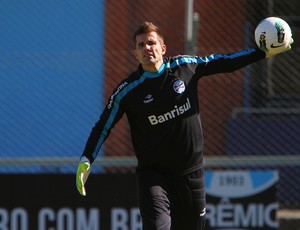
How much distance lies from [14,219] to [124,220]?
103 cm

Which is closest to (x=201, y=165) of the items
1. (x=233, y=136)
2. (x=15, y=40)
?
(x=233, y=136)

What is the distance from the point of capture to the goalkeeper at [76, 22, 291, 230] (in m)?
5.65

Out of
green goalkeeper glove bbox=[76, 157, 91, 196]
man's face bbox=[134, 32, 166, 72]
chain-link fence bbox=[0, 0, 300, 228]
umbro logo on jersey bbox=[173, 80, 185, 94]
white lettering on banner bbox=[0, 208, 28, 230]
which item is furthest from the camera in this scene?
chain-link fence bbox=[0, 0, 300, 228]

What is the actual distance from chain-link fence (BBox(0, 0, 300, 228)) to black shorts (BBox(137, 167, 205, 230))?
1.99m

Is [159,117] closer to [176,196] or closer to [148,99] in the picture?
[148,99]

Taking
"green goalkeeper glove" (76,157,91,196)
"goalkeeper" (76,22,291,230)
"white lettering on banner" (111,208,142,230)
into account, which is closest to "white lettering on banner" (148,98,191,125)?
"goalkeeper" (76,22,291,230)

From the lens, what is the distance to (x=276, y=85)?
8867mm

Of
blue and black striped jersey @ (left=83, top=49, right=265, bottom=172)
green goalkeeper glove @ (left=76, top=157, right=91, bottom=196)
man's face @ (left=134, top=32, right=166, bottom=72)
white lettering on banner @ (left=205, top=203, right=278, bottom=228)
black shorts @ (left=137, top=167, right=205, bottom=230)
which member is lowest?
white lettering on banner @ (left=205, top=203, right=278, bottom=228)

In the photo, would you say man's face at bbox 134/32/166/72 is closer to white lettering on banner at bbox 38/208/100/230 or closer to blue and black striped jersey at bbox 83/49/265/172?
blue and black striped jersey at bbox 83/49/265/172

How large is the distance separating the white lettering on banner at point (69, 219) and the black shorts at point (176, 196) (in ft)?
5.10

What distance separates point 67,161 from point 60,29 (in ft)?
5.83

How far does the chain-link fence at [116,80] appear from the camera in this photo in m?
8.23

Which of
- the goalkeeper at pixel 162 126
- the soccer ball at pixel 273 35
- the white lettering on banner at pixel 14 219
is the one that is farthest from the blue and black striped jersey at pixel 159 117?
the white lettering on banner at pixel 14 219

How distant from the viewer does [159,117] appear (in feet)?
18.6
